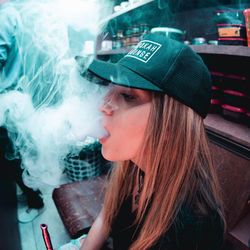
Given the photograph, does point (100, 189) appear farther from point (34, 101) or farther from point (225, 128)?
point (225, 128)

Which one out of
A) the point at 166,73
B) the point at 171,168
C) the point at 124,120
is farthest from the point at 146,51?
the point at 171,168

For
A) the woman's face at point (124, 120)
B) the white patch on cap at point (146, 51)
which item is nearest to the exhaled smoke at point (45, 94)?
the woman's face at point (124, 120)

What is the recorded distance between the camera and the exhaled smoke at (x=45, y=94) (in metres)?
0.86

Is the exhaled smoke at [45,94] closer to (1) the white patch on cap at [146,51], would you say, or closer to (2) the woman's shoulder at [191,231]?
(1) the white patch on cap at [146,51]

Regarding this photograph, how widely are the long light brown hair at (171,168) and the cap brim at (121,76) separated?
47 millimetres

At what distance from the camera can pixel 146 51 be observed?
2.21 ft

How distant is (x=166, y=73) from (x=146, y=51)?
0.12 meters

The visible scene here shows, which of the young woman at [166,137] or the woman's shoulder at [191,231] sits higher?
the young woman at [166,137]

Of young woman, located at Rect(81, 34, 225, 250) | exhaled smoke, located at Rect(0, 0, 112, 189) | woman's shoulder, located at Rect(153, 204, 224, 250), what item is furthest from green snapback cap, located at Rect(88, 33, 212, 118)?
woman's shoulder, located at Rect(153, 204, 224, 250)

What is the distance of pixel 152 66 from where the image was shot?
62 centimetres

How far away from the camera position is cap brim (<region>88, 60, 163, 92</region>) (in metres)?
0.60

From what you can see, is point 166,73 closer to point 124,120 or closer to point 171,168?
point 124,120

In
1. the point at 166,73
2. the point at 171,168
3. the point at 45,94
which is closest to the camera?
the point at 166,73

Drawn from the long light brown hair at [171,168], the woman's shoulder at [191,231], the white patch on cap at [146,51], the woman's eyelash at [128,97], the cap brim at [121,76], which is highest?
the white patch on cap at [146,51]
